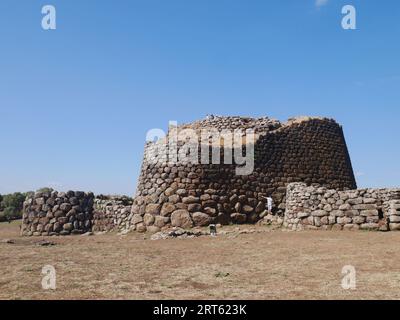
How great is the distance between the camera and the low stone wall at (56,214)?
22047mm

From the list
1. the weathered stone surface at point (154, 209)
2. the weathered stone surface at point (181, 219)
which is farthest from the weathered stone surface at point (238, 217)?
the weathered stone surface at point (154, 209)

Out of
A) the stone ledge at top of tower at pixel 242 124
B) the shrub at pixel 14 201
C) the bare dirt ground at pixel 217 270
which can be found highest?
the stone ledge at top of tower at pixel 242 124

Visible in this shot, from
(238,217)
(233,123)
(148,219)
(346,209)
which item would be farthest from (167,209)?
(346,209)

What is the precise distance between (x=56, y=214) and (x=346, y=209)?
1506 centimetres

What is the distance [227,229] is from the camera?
1655cm

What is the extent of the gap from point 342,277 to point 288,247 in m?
3.87

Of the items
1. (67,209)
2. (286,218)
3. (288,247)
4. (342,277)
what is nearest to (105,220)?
(67,209)

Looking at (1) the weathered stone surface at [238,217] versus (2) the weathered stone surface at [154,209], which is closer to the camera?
(1) the weathered stone surface at [238,217]

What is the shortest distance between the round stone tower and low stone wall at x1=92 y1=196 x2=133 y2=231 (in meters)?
2.62

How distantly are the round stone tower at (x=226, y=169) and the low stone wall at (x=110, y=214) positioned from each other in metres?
2.62

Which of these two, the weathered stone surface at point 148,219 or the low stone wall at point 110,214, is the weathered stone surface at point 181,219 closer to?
the weathered stone surface at point 148,219

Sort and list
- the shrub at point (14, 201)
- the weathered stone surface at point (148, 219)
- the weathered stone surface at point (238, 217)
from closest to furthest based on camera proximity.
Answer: the weathered stone surface at point (238, 217), the weathered stone surface at point (148, 219), the shrub at point (14, 201)

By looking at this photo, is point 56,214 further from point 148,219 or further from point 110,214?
point 148,219
